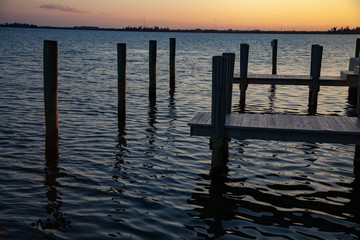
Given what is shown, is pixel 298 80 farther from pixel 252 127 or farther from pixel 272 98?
pixel 252 127

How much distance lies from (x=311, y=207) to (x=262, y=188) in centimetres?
108

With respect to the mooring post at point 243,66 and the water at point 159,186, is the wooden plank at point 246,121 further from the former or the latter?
the mooring post at point 243,66

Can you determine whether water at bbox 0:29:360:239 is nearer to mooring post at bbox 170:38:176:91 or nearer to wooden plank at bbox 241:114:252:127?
wooden plank at bbox 241:114:252:127

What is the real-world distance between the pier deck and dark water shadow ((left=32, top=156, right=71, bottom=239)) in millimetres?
2740

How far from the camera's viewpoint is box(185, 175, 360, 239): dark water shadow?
6449 millimetres

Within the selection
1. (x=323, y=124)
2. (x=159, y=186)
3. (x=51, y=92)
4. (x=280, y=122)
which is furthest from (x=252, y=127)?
(x=51, y=92)

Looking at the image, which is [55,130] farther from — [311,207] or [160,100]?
[160,100]

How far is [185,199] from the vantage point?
25.0ft

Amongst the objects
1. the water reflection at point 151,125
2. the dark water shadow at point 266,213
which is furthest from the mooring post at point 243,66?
the dark water shadow at point 266,213

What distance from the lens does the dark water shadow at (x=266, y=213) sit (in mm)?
6449

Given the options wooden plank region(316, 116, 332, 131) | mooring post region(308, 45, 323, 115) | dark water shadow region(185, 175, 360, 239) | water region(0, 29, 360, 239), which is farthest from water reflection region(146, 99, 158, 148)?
mooring post region(308, 45, 323, 115)

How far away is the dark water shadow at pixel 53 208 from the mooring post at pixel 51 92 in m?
0.46

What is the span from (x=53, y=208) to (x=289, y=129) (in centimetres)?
430

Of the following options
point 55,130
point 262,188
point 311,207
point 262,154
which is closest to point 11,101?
point 55,130
